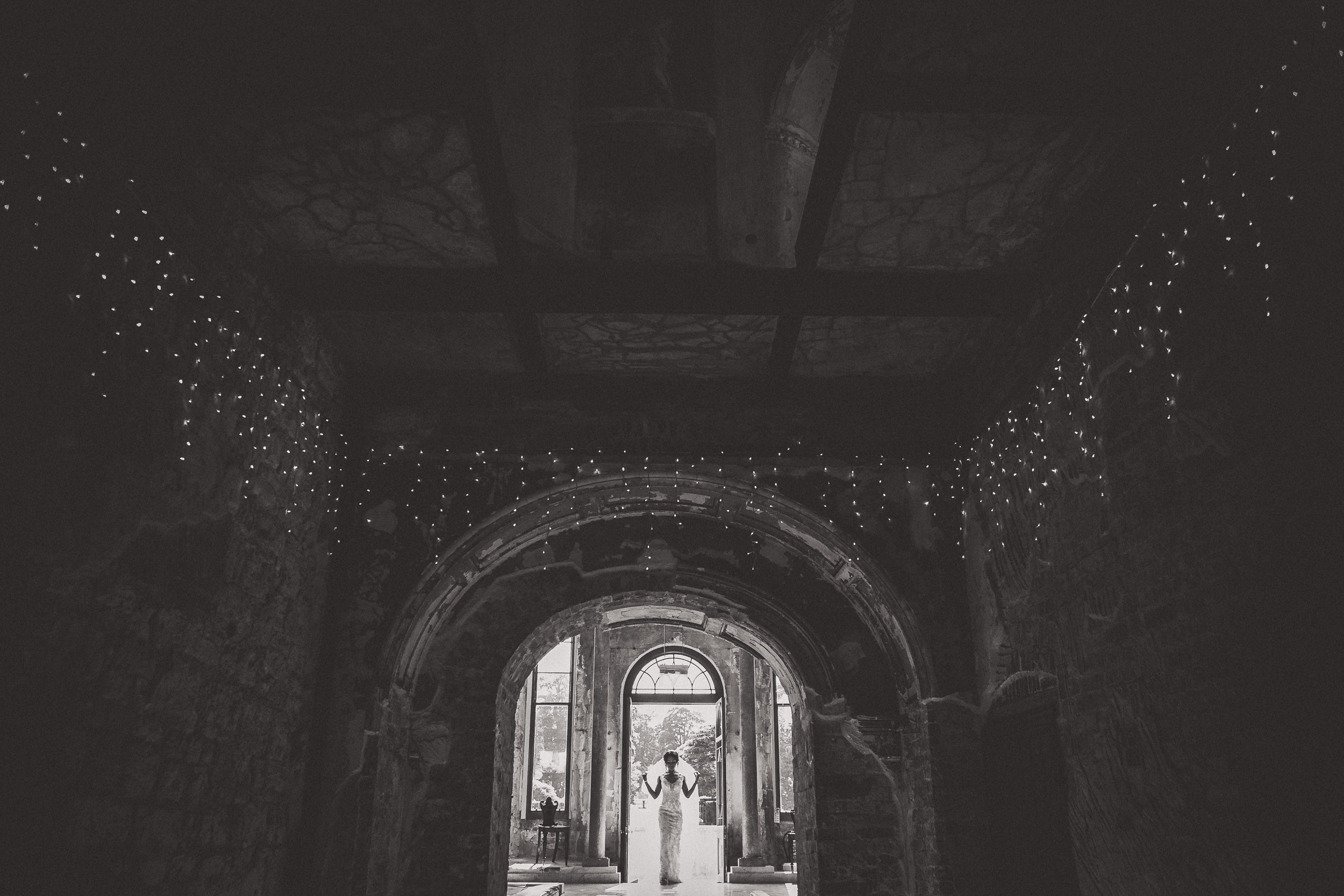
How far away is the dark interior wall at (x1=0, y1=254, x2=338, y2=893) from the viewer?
9.22ft

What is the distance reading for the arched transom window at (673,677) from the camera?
14.5 metres

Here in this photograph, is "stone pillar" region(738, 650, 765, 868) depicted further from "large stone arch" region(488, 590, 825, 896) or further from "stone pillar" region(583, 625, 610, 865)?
"large stone arch" region(488, 590, 825, 896)

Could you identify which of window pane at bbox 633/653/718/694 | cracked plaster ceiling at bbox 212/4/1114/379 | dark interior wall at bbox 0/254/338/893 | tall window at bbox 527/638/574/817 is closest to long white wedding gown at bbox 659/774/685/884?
tall window at bbox 527/638/574/817

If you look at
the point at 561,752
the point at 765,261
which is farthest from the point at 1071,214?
the point at 561,752

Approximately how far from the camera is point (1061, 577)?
4320 mm

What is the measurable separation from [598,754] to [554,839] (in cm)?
154

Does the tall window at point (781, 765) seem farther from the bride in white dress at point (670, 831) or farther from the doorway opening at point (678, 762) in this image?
the bride in white dress at point (670, 831)

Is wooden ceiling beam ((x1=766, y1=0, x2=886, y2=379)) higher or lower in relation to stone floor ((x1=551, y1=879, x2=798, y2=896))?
higher

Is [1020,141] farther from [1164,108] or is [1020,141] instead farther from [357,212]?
[357,212]

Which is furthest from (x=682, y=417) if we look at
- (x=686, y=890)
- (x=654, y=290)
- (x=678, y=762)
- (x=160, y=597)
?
(x=678, y=762)

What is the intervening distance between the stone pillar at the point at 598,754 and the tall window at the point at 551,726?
0.41 meters

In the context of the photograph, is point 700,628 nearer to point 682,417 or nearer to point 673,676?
point 682,417

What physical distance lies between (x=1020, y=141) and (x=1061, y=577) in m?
2.03

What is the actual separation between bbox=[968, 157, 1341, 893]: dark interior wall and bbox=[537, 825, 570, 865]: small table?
10.2m
